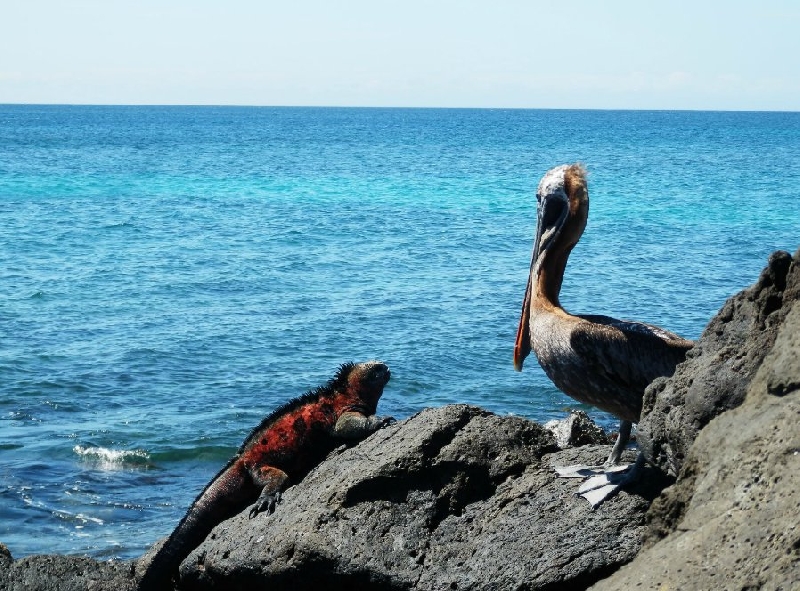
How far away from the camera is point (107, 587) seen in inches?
325

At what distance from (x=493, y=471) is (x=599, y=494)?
0.86 m

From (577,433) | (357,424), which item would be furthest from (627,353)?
(577,433)

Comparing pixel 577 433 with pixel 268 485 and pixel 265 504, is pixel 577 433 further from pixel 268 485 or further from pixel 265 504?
pixel 265 504

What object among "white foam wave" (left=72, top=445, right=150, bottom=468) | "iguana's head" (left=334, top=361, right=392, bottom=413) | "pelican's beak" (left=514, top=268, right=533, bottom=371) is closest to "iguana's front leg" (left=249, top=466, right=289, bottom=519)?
"iguana's head" (left=334, top=361, right=392, bottom=413)

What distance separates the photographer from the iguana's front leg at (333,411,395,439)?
800 centimetres

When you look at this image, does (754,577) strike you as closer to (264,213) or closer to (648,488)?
(648,488)

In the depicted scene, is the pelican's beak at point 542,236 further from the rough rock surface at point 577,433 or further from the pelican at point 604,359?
the rough rock surface at point 577,433

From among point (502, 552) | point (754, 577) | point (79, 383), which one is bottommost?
point (79, 383)

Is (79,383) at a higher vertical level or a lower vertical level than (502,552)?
lower

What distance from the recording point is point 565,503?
6.15m

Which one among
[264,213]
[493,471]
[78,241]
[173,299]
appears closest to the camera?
[493,471]

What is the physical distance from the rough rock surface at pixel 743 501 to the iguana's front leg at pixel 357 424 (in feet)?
11.0

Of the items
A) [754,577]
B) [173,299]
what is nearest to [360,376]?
[754,577]

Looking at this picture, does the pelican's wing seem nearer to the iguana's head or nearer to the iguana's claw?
the iguana's claw
